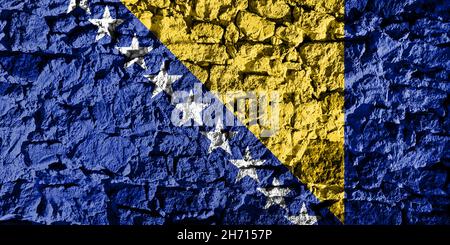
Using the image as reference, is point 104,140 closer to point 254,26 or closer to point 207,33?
point 207,33

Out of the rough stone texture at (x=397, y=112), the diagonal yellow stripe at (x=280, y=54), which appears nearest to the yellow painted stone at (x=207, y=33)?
the diagonal yellow stripe at (x=280, y=54)

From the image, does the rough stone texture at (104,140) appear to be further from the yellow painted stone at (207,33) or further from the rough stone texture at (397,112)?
the rough stone texture at (397,112)

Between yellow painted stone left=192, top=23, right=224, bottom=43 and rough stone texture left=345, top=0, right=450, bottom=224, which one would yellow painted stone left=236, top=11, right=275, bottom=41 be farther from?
rough stone texture left=345, top=0, right=450, bottom=224

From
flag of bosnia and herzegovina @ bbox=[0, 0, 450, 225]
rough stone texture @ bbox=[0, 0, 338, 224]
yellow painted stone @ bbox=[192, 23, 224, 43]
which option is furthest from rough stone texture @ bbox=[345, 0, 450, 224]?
yellow painted stone @ bbox=[192, 23, 224, 43]

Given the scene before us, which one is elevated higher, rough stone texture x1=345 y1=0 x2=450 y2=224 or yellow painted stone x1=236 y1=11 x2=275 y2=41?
yellow painted stone x1=236 y1=11 x2=275 y2=41

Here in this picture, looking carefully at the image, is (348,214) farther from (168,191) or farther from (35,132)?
(35,132)

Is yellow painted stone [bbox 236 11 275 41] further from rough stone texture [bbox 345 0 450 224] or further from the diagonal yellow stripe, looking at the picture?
rough stone texture [bbox 345 0 450 224]
